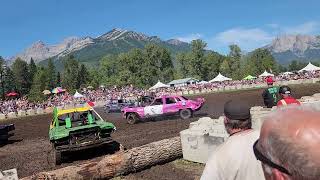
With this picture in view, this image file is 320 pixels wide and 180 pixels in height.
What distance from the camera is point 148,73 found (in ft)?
472

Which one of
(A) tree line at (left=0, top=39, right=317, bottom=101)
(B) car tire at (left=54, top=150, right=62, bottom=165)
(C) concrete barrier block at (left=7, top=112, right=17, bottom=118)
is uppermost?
(A) tree line at (left=0, top=39, right=317, bottom=101)

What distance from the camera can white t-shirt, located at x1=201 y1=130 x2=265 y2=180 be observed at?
11.3ft

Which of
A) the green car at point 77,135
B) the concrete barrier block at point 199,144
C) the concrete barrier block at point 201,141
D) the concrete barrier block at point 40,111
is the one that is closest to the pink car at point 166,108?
the green car at point 77,135

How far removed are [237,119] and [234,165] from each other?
58 centimetres

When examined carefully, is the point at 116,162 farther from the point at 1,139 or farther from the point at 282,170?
the point at 1,139

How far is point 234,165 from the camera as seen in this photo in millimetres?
3459

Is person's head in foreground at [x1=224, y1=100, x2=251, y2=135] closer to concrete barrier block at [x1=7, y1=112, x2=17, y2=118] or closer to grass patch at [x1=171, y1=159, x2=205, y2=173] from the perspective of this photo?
grass patch at [x1=171, y1=159, x2=205, y2=173]

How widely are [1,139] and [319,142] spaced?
22.5m

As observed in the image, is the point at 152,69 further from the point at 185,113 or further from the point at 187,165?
the point at 187,165

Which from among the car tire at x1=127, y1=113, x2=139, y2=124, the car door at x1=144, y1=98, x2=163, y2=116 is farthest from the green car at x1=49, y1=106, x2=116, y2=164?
the car tire at x1=127, y1=113, x2=139, y2=124

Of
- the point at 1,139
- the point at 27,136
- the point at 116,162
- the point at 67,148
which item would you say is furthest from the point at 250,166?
the point at 27,136

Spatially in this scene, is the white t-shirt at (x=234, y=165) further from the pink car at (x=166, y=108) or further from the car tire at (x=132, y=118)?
the car tire at (x=132, y=118)

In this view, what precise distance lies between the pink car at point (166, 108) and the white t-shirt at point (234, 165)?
21210 millimetres

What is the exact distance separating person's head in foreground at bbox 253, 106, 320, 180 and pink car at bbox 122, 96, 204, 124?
22842 mm
